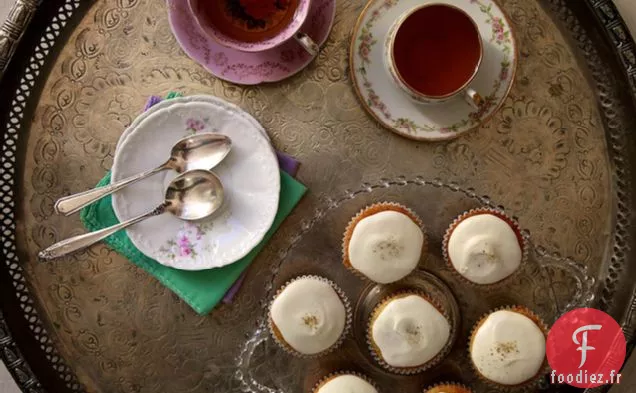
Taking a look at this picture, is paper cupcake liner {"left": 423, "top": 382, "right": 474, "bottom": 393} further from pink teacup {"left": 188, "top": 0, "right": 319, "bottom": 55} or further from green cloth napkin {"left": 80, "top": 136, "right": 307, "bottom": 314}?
pink teacup {"left": 188, "top": 0, "right": 319, "bottom": 55}

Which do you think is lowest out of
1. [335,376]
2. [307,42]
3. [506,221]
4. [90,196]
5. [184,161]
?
[335,376]

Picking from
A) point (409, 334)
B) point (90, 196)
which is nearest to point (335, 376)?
point (409, 334)

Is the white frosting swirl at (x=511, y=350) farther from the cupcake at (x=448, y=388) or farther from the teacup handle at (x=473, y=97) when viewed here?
the teacup handle at (x=473, y=97)

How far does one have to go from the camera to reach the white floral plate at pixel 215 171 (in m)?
0.88

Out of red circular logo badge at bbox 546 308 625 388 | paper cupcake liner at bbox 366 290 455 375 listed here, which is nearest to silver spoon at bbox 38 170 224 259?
paper cupcake liner at bbox 366 290 455 375

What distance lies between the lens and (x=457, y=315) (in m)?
0.95

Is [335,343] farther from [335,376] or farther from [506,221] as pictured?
[506,221]

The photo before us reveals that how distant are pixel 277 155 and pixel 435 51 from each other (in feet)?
1.04

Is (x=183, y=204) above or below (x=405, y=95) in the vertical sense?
below

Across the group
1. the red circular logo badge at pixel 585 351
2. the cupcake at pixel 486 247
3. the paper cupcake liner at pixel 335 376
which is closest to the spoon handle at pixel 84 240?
the paper cupcake liner at pixel 335 376

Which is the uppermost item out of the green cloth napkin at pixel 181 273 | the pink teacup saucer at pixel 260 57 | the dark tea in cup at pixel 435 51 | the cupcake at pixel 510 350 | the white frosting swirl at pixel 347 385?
the dark tea in cup at pixel 435 51

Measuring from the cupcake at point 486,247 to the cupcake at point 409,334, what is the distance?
91 mm

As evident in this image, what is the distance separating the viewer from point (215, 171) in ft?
2.95

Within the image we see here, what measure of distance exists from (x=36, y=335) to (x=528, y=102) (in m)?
0.96
